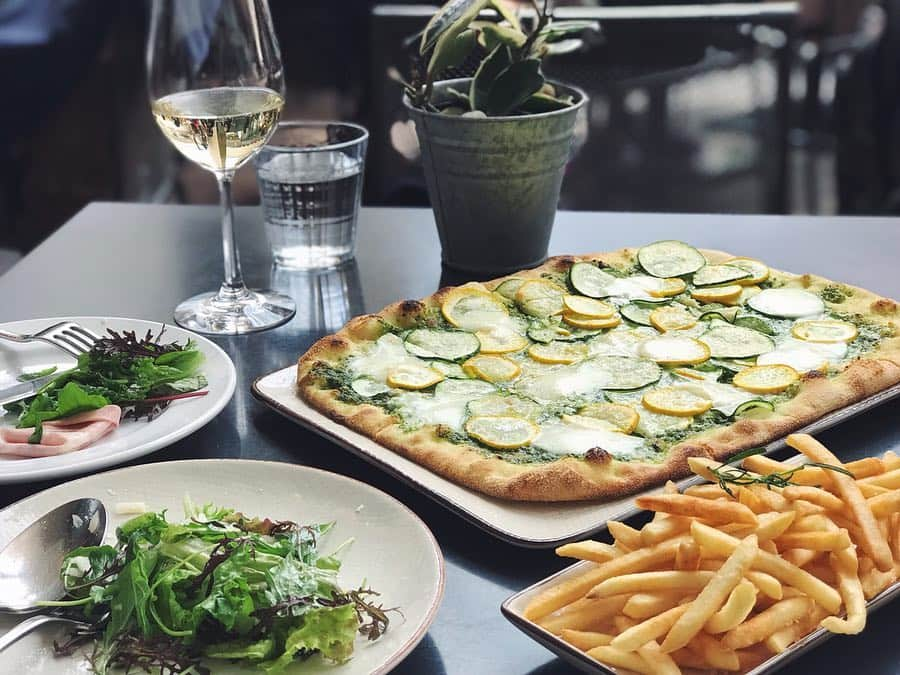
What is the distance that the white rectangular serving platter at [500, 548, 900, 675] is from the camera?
2.98 ft

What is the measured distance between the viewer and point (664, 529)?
1.00 m

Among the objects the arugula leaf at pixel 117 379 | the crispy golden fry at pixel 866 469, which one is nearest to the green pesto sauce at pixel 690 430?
the crispy golden fry at pixel 866 469

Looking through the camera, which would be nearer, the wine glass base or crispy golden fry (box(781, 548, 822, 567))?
crispy golden fry (box(781, 548, 822, 567))

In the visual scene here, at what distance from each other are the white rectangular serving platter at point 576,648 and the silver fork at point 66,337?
Answer: 0.86 meters

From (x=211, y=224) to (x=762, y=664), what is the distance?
1730mm

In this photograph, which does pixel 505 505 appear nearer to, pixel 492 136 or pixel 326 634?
pixel 326 634

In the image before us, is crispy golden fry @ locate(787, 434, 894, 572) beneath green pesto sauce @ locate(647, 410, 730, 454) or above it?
above

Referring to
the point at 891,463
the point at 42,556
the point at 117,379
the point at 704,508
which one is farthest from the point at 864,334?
the point at 42,556

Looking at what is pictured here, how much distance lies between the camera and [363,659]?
3.17 ft

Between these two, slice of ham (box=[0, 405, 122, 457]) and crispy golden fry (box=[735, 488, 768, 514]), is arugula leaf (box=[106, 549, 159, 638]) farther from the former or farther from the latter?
crispy golden fry (box=[735, 488, 768, 514])

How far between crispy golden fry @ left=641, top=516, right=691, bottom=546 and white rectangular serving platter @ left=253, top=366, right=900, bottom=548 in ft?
0.57

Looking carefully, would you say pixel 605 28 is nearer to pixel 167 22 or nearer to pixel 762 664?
pixel 167 22

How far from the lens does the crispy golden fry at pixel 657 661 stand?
34.7 inches

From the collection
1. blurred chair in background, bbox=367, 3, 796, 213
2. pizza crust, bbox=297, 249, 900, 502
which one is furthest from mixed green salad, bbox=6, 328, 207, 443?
blurred chair in background, bbox=367, 3, 796, 213
